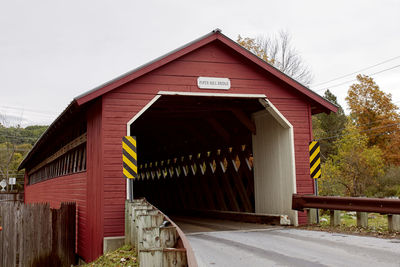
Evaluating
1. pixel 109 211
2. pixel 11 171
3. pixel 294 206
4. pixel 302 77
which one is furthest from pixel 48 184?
pixel 11 171

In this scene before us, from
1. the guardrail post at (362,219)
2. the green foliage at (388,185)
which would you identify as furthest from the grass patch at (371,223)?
the green foliage at (388,185)

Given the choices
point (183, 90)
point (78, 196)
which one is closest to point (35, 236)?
point (78, 196)

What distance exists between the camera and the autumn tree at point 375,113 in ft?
123

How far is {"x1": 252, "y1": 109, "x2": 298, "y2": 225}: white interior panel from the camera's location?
1073 centimetres

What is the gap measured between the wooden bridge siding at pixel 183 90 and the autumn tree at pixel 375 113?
2877cm

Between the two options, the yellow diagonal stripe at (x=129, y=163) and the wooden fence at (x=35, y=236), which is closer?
the yellow diagonal stripe at (x=129, y=163)

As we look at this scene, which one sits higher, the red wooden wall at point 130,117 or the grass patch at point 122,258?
the red wooden wall at point 130,117

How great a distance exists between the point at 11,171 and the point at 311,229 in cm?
5544

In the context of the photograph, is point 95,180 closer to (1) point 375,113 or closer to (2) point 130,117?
(2) point 130,117

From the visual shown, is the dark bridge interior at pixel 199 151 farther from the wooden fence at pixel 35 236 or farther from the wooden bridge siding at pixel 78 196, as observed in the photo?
the wooden fence at pixel 35 236

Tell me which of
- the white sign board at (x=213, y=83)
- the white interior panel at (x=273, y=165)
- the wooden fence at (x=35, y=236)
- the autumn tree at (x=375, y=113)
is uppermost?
the autumn tree at (x=375, y=113)

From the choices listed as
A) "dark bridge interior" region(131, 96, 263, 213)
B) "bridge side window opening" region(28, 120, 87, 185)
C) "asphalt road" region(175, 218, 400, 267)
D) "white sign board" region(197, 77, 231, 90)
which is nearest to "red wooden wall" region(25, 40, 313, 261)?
"white sign board" region(197, 77, 231, 90)

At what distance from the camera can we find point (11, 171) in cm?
5797

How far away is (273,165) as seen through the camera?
1135 cm
